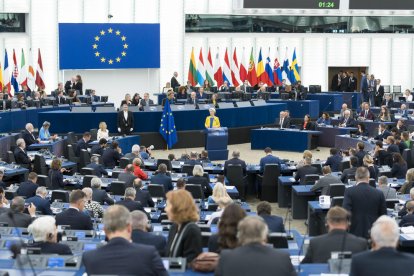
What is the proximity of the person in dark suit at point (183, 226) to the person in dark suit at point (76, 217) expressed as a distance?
4363 millimetres

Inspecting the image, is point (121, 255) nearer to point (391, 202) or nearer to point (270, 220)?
point (270, 220)

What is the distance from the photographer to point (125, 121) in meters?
28.0

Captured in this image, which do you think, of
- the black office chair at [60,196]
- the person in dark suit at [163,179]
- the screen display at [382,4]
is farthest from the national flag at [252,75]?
the black office chair at [60,196]

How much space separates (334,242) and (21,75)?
28.7 metres

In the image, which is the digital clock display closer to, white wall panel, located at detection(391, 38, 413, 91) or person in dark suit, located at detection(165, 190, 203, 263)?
white wall panel, located at detection(391, 38, 413, 91)

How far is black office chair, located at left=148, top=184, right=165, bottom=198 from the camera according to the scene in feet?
53.8

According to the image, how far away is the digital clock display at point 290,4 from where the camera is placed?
39250mm

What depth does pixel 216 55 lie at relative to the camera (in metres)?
38.6

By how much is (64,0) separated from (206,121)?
13.9 m

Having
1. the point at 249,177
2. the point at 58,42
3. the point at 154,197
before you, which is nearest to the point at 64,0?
the point at 58,42

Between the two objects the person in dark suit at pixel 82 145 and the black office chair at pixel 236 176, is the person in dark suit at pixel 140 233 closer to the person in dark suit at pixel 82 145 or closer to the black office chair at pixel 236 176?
the black office chair at pixel 236 176

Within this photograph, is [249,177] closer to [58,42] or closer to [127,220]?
[127,220]

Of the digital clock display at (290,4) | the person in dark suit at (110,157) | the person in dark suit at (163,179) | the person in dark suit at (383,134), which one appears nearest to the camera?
the person in dark suit at (163,179)

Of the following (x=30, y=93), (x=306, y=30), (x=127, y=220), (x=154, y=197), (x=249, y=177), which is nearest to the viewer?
(x=127, y=220)
